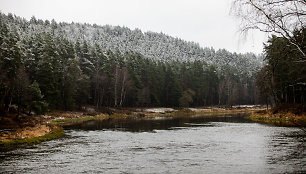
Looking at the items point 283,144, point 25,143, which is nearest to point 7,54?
point 25,143

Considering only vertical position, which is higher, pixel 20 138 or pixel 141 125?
pixel 141 125

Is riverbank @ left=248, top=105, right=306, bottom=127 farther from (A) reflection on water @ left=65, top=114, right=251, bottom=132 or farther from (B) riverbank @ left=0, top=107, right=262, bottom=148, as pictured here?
(B) riverbank @ left=0, top=107, right=262, bottom=148

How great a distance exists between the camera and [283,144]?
2208 centimetres

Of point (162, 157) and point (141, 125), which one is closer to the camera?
point (162, 157)

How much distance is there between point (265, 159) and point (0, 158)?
17.7 m

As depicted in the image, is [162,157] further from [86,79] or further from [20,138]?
[86,79]

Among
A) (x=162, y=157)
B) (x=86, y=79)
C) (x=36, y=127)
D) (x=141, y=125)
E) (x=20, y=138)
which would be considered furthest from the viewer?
(x=86, y=79)

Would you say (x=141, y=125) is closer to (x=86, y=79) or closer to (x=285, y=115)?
(x=285, y=115)

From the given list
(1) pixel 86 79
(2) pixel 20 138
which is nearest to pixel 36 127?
(2) pixel 20 138

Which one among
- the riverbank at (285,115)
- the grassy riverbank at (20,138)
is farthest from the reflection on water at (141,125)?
the grassy riverbank at (20,138)

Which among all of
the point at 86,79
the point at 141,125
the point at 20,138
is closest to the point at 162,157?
the point at 20,138

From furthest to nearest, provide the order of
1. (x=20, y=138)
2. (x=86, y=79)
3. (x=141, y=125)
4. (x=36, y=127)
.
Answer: (x=86, y=79), (x=141, y=125), (x=36, y=127), (x=20, y=138)

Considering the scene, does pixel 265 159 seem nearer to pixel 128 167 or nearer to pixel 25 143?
pixel 128 167

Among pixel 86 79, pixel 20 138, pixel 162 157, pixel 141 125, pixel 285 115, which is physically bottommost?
pixel 162 157
